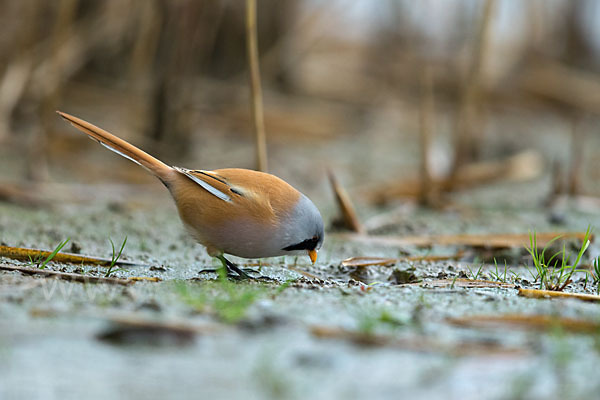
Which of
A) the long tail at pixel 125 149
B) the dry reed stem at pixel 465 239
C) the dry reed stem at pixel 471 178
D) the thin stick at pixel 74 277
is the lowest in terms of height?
the dry reed stem at pixel 465 239

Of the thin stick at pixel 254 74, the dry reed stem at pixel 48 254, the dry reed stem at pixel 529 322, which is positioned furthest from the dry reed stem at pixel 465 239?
the dry reed stem at pixel 529 322

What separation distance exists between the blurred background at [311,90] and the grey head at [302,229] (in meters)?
1.65

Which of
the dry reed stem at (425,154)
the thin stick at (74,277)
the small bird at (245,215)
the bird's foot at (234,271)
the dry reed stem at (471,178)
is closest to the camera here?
the thin stick at (74,277)

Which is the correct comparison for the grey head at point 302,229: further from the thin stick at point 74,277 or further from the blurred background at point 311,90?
the blurred background at point 311,90

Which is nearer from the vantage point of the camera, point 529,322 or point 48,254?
point 529,322

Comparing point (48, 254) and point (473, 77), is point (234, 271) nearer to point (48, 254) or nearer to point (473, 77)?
point (48, 254)

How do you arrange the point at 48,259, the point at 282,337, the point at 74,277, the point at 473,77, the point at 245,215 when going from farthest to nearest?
the point at 473,77 < the point at 245,215 < the point at 48,259 < the point at 74,277 < the point at 282,337

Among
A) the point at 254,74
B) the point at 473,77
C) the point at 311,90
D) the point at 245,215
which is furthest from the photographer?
the point at 311,90

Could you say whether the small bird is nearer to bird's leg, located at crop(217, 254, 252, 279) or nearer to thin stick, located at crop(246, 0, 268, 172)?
bird's leg, located at crop(217, 254, 252, 279)

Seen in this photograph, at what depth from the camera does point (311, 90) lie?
7.84 metres

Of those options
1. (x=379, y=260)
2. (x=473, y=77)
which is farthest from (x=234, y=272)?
(x=473, y=77)

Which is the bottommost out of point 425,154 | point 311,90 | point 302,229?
point 302,229

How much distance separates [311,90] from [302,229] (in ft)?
17.5

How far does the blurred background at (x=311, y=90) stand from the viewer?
194 inches
